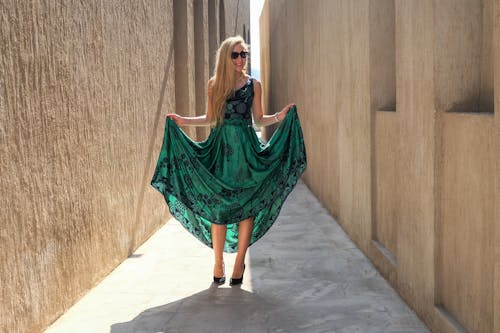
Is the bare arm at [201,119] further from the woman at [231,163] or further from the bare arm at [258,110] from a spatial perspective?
the bare arm at [258,110]

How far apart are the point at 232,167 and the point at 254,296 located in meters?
1.01

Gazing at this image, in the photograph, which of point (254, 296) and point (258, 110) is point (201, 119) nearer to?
point (258, 110)

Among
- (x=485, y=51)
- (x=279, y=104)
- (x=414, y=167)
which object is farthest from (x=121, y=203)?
(x=279, y=104)

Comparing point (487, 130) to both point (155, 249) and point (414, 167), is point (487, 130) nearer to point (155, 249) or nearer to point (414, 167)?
point (414, 167)

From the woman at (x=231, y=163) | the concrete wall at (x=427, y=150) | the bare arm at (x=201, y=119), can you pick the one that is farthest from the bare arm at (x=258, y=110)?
the concrete wall at (x=427, y=150)

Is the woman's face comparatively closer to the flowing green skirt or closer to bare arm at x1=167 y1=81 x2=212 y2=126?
bare arm at x1=167 y1=81 x2=212 y2=126

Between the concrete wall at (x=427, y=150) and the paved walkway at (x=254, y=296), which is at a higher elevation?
the concrete wall at (x=427, y=150)

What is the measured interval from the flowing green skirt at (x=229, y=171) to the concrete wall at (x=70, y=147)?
621 mm

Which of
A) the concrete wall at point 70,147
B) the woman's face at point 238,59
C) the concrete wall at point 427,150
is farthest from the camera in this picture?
the woman's face at point 238,59

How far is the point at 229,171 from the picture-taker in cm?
545

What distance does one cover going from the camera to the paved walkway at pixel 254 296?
14.5 ft

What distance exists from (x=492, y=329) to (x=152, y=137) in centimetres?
525

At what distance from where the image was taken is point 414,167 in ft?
14.7

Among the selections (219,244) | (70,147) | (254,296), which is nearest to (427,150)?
(254,296)
